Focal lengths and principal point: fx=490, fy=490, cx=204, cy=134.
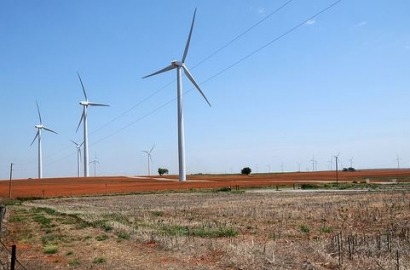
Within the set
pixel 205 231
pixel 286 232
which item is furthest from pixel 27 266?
pixel 286 232

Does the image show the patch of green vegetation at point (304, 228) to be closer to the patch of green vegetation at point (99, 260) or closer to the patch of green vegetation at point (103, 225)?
the patch of green vegetation at point (103, 225)

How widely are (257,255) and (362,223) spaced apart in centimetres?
1318

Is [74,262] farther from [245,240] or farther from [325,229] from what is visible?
[325,229]

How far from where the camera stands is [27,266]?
741 inches

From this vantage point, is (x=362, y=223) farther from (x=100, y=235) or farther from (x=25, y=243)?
(x=25, y=243)

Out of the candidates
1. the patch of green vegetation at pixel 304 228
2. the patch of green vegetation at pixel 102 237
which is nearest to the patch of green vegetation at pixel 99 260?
the patch of green vegetation at pixel 102 237

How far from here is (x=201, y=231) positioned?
2702 centimetres

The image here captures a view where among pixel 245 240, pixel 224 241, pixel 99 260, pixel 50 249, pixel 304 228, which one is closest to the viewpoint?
pixel 99 260

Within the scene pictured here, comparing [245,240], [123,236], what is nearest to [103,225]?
[123,236]

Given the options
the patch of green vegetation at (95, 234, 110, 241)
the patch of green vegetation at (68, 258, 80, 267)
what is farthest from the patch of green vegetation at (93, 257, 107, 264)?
the patch of green vegetation at (95, 234, 110, 241)

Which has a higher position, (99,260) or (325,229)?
(325,229)

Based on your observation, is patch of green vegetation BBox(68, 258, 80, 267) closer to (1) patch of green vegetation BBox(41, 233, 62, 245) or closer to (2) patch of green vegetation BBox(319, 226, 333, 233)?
(1) patch of green vegetation BBox(41, 233, 62, 245)

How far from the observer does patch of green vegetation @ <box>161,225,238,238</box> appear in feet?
84.7

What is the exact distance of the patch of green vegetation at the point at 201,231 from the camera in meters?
25.8
